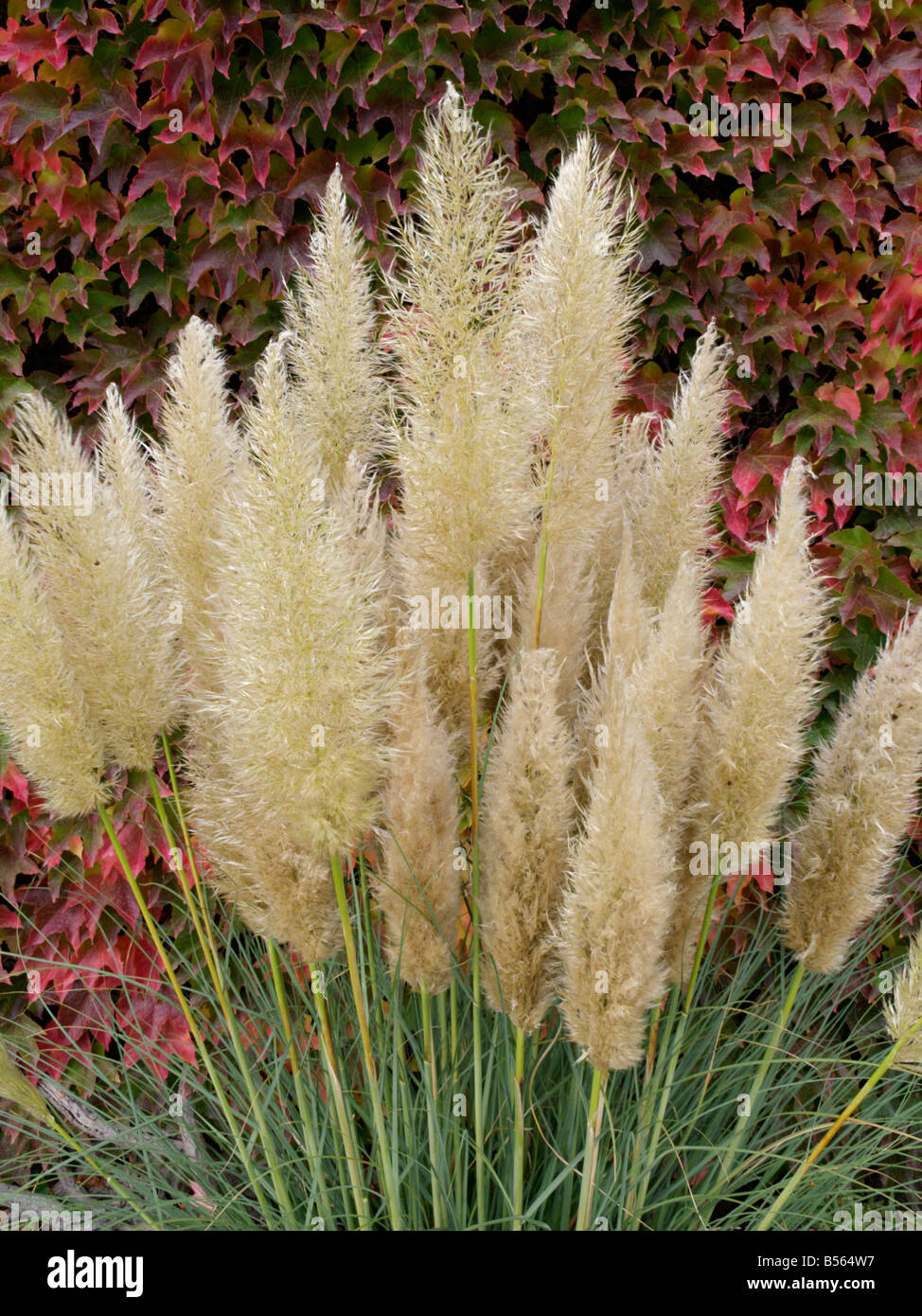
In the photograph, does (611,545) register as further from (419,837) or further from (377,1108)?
(377,1108)

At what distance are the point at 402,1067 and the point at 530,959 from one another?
481 mm

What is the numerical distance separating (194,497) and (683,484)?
819 mm

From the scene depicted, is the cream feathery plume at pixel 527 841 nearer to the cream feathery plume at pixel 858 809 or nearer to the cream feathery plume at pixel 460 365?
the cream feathery plume at pixel 460 365

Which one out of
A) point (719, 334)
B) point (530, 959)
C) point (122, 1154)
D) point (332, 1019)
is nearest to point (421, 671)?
point (530, 959)

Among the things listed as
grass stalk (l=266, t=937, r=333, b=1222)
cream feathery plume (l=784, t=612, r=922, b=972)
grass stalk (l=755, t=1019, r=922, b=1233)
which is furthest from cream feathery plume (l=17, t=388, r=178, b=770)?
grass stalk (l=755, t=1019, r=922, b=1233)

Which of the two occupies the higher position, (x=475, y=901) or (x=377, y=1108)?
(x=475, y=901)

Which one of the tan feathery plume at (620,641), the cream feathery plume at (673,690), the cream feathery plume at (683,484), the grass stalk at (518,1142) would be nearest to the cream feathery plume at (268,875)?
the grass stalk at (518,1142)

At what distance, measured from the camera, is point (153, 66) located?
2541mm

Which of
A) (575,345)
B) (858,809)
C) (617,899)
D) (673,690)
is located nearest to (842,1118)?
(858,809)

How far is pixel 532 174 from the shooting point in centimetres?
266

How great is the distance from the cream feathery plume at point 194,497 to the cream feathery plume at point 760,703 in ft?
2.70

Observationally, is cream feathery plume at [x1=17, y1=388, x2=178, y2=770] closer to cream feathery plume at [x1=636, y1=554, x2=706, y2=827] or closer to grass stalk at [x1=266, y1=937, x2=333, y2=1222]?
grass stalk at [x1=266, y1=937, x2=333, y2=1222]

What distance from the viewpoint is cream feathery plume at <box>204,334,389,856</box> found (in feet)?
3.90
